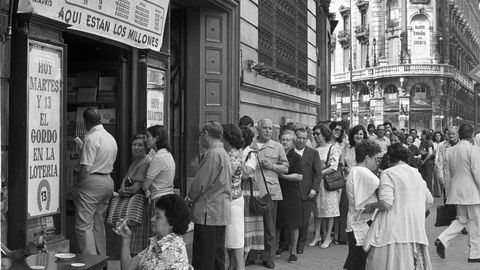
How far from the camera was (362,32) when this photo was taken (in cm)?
6881

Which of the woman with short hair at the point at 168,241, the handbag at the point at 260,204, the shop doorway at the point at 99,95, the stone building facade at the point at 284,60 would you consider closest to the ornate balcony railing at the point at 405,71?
the stone building facade at the point at 284,60

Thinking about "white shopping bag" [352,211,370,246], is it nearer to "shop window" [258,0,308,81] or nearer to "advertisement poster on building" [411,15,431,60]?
"shop window" [258,0,308,81]

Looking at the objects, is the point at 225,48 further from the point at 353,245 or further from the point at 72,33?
the point at 353,245

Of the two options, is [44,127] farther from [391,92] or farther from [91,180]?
[391,92]

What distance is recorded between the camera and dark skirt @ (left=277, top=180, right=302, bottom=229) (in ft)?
29.6

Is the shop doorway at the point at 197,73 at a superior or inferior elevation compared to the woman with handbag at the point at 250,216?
Answer: superior

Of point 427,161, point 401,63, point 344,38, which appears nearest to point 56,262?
point 427,161

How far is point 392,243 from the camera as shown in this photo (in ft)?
19.3

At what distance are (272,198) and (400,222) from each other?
2949 millimetres

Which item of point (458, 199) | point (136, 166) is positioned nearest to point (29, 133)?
point (136, 166)

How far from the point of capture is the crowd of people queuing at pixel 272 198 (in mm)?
5867

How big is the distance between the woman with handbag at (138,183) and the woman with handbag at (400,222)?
8.51ft

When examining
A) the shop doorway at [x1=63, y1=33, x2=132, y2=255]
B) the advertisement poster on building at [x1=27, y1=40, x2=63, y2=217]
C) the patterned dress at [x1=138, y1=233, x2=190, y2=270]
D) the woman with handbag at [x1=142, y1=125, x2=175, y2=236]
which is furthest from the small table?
the shop doorway at [x1=63, y1=33, x2=132, y2=255]

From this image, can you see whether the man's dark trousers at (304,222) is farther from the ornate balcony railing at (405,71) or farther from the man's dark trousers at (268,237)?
the ornate balcony railing at (405,71)
